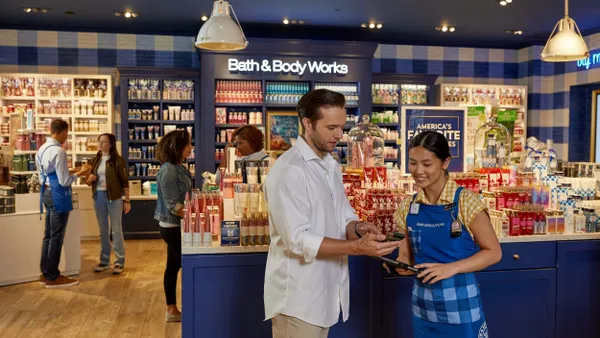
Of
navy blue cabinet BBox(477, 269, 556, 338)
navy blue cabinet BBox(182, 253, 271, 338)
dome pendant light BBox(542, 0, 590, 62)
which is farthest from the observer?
dome pendant light BBox(542, 0, 590, 62)

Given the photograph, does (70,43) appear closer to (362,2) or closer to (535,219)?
(362,2)

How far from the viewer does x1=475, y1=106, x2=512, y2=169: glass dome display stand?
4.51m

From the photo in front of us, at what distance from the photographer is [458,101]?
10.4 meters

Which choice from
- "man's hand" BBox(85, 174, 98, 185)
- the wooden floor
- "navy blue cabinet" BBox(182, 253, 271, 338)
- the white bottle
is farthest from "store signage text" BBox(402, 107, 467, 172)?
"man's hand" BBox(85, 174, 98, 185)

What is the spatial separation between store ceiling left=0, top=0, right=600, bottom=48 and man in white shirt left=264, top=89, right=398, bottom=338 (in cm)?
577

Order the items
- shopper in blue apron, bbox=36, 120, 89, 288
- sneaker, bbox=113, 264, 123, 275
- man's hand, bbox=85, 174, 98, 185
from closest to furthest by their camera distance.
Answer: shopper in blue apron, bbox=36, 120, 89, 288 → man's hand, bbox=85, 174, 98, 185 → sneaker, bbox=113, 264, 123, 275

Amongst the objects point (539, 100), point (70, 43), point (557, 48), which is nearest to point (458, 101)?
point (539, 100)

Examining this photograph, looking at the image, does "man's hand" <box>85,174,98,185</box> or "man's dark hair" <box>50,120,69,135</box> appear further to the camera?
"man's hand" <box>85,174,98,185</box>

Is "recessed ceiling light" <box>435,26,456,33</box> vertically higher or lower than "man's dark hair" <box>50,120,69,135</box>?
higher

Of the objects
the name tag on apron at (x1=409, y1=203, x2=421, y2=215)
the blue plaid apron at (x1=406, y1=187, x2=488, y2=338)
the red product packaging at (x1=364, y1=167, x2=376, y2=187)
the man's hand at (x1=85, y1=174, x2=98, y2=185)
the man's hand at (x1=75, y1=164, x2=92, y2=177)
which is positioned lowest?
the blue plaid apron at (x1=406, y1=187, x2=488, y2=338)

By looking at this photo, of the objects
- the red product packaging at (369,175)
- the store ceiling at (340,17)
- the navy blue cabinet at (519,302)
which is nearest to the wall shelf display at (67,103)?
the store ceiling at (340,17)

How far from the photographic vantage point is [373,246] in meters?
2.25

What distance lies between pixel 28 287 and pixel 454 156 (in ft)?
15.0

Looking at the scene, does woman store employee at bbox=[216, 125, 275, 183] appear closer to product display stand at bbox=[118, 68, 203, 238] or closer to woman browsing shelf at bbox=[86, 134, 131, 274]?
woman browsing shelf at bbox=[86, 134, 131, 274]
